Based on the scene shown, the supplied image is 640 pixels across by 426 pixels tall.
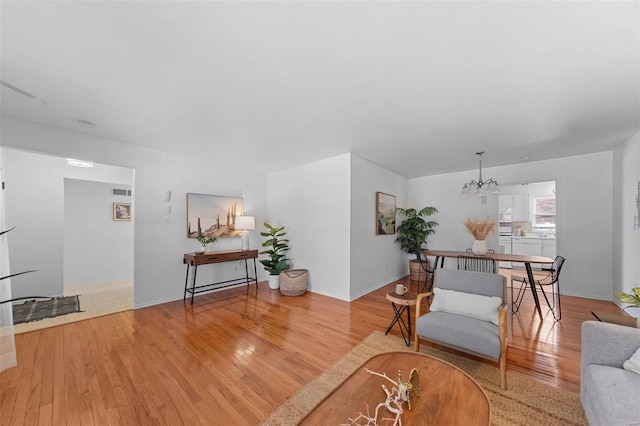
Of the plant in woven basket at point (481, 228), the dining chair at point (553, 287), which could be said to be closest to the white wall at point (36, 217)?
the plant in woven basket at point (481, 228)

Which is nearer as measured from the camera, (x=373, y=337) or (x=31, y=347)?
(x=31, y=347)

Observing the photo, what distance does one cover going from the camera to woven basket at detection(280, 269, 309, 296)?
170 inches

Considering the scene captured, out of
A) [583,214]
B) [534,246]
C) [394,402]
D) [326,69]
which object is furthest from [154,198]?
[534,246]

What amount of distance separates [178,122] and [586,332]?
4.23 m

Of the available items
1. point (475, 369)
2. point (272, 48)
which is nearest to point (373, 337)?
point (475, 369)

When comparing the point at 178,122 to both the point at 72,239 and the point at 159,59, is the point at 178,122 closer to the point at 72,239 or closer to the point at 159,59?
the point at 159,59

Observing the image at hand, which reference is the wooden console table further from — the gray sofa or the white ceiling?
the gray sofa

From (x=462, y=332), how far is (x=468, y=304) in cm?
35

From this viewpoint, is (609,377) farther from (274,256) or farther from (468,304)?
(274,256)

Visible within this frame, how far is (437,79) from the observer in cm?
199

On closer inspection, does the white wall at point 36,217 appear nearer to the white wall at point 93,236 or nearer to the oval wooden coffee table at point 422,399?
the white wall at point 93,236

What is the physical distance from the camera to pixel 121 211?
218 inches

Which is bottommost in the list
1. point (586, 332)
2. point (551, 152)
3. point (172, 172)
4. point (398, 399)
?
point (398, 399)

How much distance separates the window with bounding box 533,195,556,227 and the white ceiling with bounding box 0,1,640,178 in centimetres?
424
